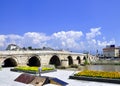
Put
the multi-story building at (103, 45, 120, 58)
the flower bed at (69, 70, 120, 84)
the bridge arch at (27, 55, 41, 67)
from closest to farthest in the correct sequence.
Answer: the flower bed at (69, 70, 120, 84)
the bridge arch at (27, 55, 41, 67)
the multi-story building at (103, 45, 120, 58)

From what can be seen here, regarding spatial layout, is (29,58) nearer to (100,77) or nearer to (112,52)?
(100,77)

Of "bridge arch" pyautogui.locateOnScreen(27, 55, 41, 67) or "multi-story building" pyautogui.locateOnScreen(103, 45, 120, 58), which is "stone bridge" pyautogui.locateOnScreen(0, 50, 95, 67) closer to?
"bridge arch" pyautogui.locateOnScreen(27, 55, 41, 67)

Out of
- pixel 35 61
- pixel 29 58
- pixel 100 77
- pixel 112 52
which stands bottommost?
pixel 100 77

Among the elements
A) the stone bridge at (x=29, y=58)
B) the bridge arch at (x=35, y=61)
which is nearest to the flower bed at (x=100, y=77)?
the stone bridge at (x=29, y=58)

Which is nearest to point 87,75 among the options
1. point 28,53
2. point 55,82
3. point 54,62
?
point 55,82

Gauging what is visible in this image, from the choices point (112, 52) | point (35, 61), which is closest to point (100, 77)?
point (35, 61)

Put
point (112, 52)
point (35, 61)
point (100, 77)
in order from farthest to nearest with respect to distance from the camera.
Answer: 1. point (112, 52)
2. point (35, 61)
3. point (100, 77)

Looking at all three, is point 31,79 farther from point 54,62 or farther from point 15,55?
point 54,62

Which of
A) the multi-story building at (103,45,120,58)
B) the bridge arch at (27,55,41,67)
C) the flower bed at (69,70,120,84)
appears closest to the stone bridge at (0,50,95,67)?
the bridge arch at (27,55,41,67)

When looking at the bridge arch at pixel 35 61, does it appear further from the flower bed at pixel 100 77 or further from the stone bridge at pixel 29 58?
→ the flower bed at pixel 100 77

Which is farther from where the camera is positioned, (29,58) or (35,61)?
(35,61)

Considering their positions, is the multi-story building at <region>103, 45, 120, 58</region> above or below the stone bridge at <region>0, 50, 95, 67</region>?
above

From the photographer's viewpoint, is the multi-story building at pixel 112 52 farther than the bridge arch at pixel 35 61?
Yes

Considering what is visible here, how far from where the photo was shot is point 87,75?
23984 millimetres
